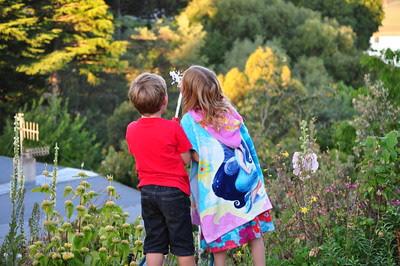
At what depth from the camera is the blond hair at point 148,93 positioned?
3.58 m

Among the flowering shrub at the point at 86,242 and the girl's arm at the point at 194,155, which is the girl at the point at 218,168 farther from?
the flowering shrub at the point at 86,242

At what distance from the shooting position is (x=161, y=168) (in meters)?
3.60

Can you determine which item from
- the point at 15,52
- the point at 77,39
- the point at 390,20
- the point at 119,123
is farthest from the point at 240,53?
the point at 390,20

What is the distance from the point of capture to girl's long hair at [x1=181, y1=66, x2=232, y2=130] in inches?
143

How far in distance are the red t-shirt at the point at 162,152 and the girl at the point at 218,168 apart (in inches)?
2.8

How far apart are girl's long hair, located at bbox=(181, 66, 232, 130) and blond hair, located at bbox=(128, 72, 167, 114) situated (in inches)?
4.9

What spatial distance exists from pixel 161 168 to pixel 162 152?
7 centimetres

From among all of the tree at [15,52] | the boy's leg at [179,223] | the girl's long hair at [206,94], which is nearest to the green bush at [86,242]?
the boy's leg at [179,223]

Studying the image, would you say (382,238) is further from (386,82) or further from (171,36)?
(171,36)

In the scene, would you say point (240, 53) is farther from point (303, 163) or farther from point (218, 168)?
point (218, 168)

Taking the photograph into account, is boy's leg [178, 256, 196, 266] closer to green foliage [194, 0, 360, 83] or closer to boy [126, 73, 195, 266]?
boy [126, 73, 195, 266]

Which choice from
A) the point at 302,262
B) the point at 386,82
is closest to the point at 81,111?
the point at 386,82

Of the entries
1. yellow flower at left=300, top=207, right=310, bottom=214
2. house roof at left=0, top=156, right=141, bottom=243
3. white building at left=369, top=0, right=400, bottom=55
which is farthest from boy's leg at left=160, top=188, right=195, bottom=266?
white building at left=369, top=0, right=400, bottom=55

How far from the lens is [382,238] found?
418 centimetres
